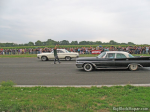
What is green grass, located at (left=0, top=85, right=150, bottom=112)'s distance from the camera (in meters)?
4.12

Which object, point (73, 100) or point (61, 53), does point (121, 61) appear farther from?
point (61, 53)

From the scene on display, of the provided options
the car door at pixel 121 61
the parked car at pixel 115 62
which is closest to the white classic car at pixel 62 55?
the parked car at pixel 115 62

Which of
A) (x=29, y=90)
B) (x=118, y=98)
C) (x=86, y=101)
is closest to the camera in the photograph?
(x=86, y=101)

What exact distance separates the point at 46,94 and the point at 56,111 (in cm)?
140

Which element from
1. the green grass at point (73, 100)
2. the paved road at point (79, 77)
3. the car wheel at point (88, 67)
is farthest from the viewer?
the car wheel at point (88, 67)

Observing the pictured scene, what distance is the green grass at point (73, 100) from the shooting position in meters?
4.12

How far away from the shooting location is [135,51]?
1126 inches

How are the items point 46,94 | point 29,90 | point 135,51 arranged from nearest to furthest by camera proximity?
point 46,94, point 29,90, point 135,51

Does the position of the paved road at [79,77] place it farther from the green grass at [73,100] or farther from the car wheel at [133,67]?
the green grass at [73,100]

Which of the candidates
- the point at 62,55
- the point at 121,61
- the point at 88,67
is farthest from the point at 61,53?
the point at 121,61

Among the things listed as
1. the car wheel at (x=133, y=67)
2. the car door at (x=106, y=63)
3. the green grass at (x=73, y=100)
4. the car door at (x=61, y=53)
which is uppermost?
the car door at (x=61, y=53)

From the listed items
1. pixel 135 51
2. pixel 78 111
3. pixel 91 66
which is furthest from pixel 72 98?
pixel 135 51

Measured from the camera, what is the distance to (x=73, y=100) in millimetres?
4625

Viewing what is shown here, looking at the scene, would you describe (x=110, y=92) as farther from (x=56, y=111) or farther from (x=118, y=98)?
(x=56, y=111)
